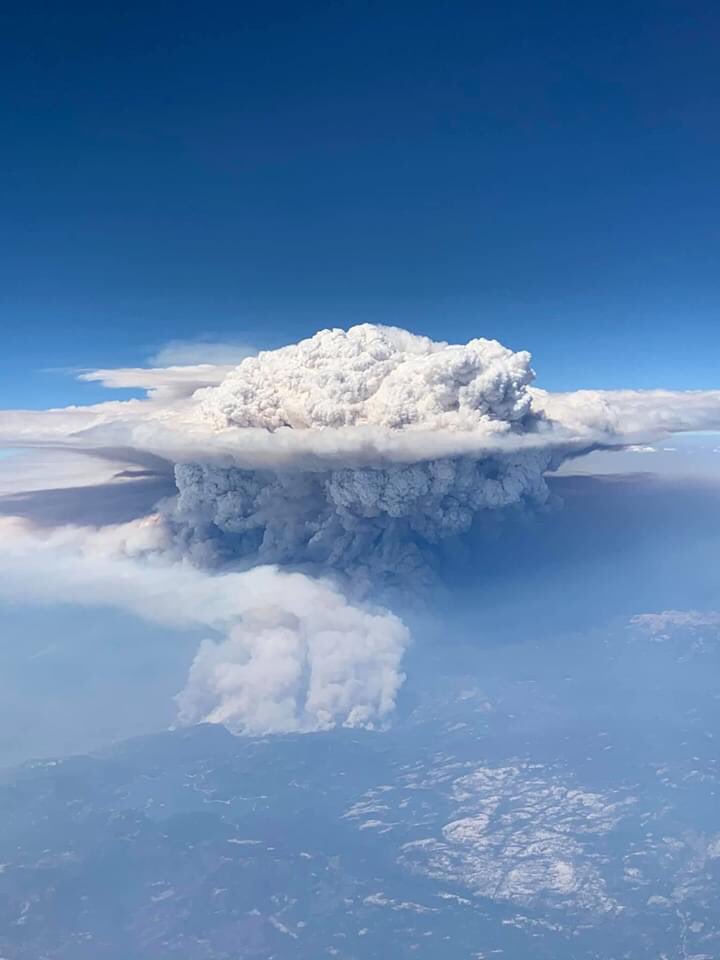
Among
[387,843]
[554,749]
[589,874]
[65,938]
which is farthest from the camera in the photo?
[554,749]

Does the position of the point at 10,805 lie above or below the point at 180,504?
below

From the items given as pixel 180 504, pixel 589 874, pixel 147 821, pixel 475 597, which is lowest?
pixel 589 874

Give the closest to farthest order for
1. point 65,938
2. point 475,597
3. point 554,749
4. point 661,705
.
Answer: point 65,938
point 554,749
point 661,705
point 475,597

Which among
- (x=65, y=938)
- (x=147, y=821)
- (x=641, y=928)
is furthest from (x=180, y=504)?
(x=641, y=928)

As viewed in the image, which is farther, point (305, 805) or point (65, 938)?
point (305, 805)

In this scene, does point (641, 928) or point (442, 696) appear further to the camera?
point (442, 696)

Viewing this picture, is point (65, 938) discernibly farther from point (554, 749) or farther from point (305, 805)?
point (554, 749)

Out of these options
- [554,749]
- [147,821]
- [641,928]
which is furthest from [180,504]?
[641,928]

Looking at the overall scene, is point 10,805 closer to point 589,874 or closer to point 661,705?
point 589,874

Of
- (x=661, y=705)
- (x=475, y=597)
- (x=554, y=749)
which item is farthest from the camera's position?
(x=475, y=597)
